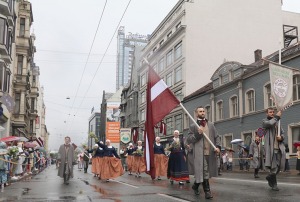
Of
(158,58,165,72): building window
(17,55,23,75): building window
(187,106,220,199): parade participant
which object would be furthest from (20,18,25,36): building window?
(187,106,220,199): parade participant

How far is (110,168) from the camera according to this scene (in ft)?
57.2

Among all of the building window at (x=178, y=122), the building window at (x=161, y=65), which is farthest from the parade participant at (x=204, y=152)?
the building window at (x=161, y=65)

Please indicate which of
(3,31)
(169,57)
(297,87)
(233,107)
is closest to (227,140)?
(233,107)

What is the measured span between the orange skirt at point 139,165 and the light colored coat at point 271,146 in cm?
1201

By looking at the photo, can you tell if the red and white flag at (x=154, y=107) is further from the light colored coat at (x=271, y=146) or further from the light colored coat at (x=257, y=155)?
the light colored coat at (x=257, y=155)

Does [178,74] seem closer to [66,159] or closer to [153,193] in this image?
[66,159]

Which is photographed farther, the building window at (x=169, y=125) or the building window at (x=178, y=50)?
the building window at (x=169, y=125)

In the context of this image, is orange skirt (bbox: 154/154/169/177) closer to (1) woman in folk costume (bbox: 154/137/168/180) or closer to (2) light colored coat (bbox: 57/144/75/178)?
(1) woman in folk costume (bbox: 154/137/168/180)

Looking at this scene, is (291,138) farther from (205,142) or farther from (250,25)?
(250,25)

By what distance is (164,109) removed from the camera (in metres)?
9.05

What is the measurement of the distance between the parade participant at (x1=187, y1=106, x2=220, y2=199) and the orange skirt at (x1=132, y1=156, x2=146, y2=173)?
12.8 metres

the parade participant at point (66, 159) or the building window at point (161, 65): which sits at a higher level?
the building window at point (161, 65)

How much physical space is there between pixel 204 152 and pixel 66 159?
9298 millimetres

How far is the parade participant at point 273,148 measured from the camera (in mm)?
9602
